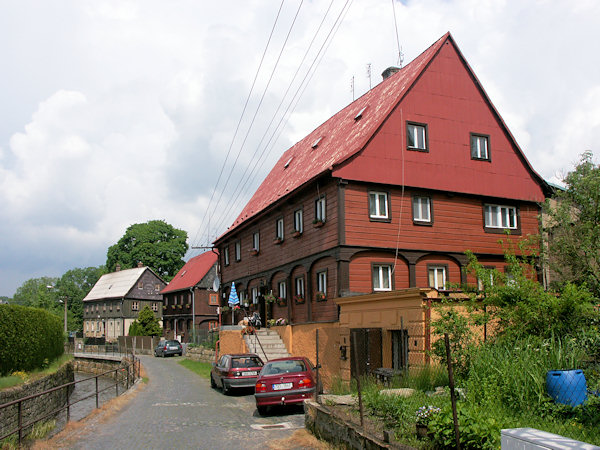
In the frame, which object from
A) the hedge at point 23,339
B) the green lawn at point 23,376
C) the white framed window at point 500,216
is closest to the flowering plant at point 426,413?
the green lawn at point 23,376

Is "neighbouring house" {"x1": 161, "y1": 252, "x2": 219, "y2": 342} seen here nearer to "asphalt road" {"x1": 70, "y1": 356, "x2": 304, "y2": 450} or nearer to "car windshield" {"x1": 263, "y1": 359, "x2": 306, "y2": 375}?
"asphalt road" {"x1": 70, "y1": 356, "x2": 304, "y2": 450}

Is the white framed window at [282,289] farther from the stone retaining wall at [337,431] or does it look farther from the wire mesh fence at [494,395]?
the wire mesh fence at [494,395]

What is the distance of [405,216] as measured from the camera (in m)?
23.2

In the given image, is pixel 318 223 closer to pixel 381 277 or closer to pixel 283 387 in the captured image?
pixel 381 277

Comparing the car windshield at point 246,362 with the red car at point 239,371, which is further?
the car windshield at point 246,362

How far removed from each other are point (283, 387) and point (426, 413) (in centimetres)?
765

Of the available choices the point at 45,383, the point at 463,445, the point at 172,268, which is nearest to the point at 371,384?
the point at 463,445

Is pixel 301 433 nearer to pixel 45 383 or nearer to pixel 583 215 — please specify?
pixel 583 215

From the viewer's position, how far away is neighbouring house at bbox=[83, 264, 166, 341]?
77562 millimetres

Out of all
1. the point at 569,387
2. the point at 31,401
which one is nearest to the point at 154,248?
the point at 31,401

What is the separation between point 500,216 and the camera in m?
25.5

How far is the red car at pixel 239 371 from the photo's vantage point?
1998 centimetres

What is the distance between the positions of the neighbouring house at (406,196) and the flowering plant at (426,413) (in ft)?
38.9

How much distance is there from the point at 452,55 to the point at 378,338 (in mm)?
13881
